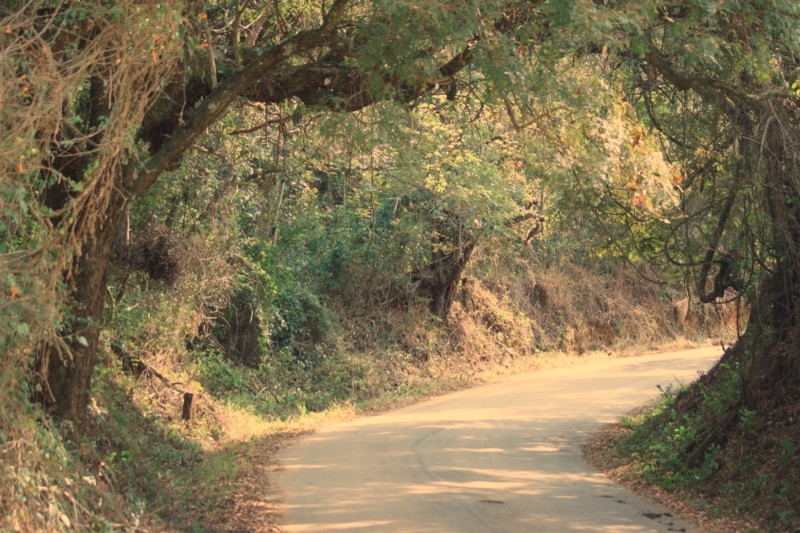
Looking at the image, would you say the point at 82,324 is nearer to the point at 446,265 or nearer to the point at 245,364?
the point at 245,364

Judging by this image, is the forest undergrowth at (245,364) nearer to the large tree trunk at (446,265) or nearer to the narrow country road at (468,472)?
the large tree trunk at (446,265)

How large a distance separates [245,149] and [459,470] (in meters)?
7.85

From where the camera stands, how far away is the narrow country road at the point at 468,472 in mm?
10055

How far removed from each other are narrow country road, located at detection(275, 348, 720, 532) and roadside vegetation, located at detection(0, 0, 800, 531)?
973mm

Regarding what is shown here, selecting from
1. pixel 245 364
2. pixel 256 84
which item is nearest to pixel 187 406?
pixel 245 364

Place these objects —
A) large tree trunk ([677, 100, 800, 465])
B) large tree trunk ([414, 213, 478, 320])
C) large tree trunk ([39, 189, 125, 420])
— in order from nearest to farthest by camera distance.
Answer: large tree trunk ([39, 189, 125, 420]), large tree trunk ([677, 100, 800, 465]), large tree trunk ([414, 213, 478, 320])

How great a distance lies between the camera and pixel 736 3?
1019 cm

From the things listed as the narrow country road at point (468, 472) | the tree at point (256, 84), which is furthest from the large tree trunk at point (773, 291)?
the narrow country road at point (468, 472)

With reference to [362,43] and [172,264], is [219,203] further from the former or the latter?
[362,43]

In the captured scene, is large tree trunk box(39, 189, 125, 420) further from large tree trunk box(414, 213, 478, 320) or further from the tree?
large tree trunk box(414, 213, 478, 320)

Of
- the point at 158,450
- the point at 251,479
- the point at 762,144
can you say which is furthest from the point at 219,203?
the point at 762,144

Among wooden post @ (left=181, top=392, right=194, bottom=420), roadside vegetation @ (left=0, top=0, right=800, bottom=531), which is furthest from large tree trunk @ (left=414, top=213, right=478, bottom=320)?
wooden post @ (left=181, top=392, right=194, bottom=420)

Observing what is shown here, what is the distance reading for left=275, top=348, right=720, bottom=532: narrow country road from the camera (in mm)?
10055

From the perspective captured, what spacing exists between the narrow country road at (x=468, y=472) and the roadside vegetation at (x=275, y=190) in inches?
38.3
